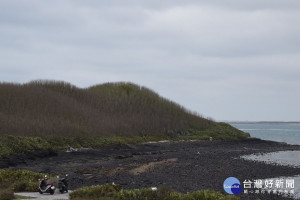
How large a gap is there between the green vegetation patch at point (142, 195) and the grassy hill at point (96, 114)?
122 feet

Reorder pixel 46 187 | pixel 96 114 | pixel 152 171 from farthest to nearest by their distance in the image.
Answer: pixel 96 114 → pixel 152 171 → pixel 46 187

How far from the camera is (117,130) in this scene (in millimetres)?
75000

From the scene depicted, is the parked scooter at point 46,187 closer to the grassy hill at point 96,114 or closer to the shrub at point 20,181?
the shrub at point 20,181

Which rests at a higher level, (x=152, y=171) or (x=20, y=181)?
(x=20, y=181)

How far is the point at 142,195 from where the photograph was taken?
18891 mm

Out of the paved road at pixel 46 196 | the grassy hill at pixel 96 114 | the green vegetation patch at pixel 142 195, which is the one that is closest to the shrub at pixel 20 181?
the paved road at pixel 46 196

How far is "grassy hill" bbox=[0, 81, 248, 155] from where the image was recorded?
6394cm

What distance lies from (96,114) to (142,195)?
62.6 m

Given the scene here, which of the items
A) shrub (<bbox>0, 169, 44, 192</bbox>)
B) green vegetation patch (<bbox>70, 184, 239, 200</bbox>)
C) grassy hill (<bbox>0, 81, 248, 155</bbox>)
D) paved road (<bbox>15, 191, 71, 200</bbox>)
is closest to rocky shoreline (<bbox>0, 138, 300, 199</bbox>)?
shrub (<bbox>0, 169, 44, 192</bbox>)

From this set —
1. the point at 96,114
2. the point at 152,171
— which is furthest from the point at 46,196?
the point at 96,114

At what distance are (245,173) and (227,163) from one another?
268 inches

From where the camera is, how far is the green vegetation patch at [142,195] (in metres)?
18.3

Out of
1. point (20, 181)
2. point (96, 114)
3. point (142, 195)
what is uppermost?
point (96, 114)

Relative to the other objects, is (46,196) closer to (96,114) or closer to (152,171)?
(152,171)
